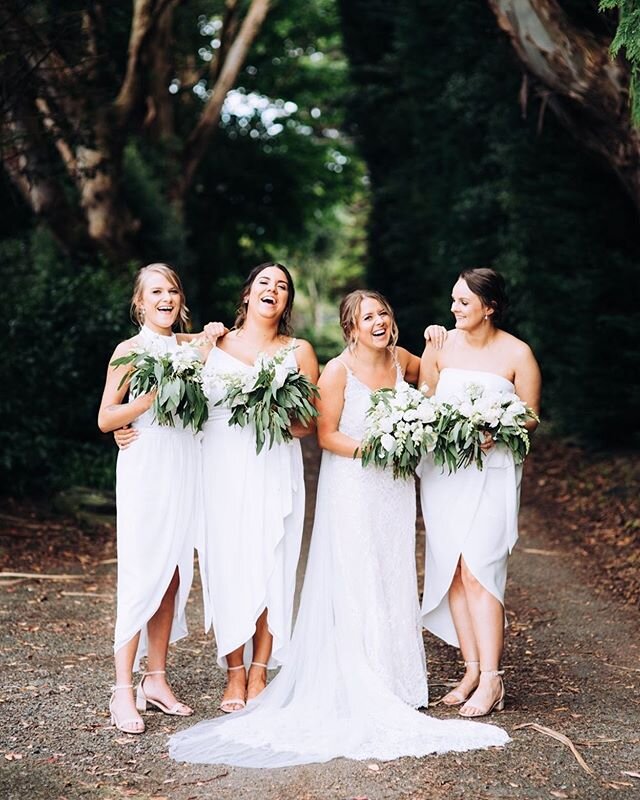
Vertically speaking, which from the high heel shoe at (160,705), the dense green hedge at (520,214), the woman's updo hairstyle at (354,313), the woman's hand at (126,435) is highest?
the dense green hedge at (520,214)

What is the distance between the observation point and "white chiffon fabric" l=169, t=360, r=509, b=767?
5.01 meters

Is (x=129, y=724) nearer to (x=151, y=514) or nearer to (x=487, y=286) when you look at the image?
(x=151, y=514)

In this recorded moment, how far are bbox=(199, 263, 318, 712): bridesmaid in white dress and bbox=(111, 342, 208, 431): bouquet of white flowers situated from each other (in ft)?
0.57

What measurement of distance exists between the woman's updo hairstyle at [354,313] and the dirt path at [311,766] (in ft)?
6.29

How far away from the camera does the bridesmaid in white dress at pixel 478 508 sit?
5465 mm

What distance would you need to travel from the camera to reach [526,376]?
5.57 meters

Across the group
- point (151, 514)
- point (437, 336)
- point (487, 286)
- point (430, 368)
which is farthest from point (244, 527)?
point (487, 286)

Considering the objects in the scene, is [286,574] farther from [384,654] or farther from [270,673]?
[270,673]

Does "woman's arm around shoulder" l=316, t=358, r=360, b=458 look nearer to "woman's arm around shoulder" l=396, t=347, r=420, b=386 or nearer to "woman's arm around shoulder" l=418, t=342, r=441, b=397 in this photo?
"woman's arm around shoulder" l=396, t=347, r=420, b=386

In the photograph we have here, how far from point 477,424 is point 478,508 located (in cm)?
48

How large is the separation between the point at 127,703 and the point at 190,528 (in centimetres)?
91

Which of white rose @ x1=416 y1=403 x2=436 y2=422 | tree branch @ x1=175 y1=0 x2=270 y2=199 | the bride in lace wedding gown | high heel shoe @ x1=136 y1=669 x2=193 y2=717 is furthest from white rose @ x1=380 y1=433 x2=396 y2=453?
tree branch @ x1=175 y1=0 x2=270 y2=199

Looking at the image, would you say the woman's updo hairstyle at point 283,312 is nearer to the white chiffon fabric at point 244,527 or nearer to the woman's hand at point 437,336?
the white chiffon fabric at point 244,527

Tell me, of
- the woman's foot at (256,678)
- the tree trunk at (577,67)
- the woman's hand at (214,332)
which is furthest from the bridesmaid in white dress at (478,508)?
the tree trunk at (577,67)
